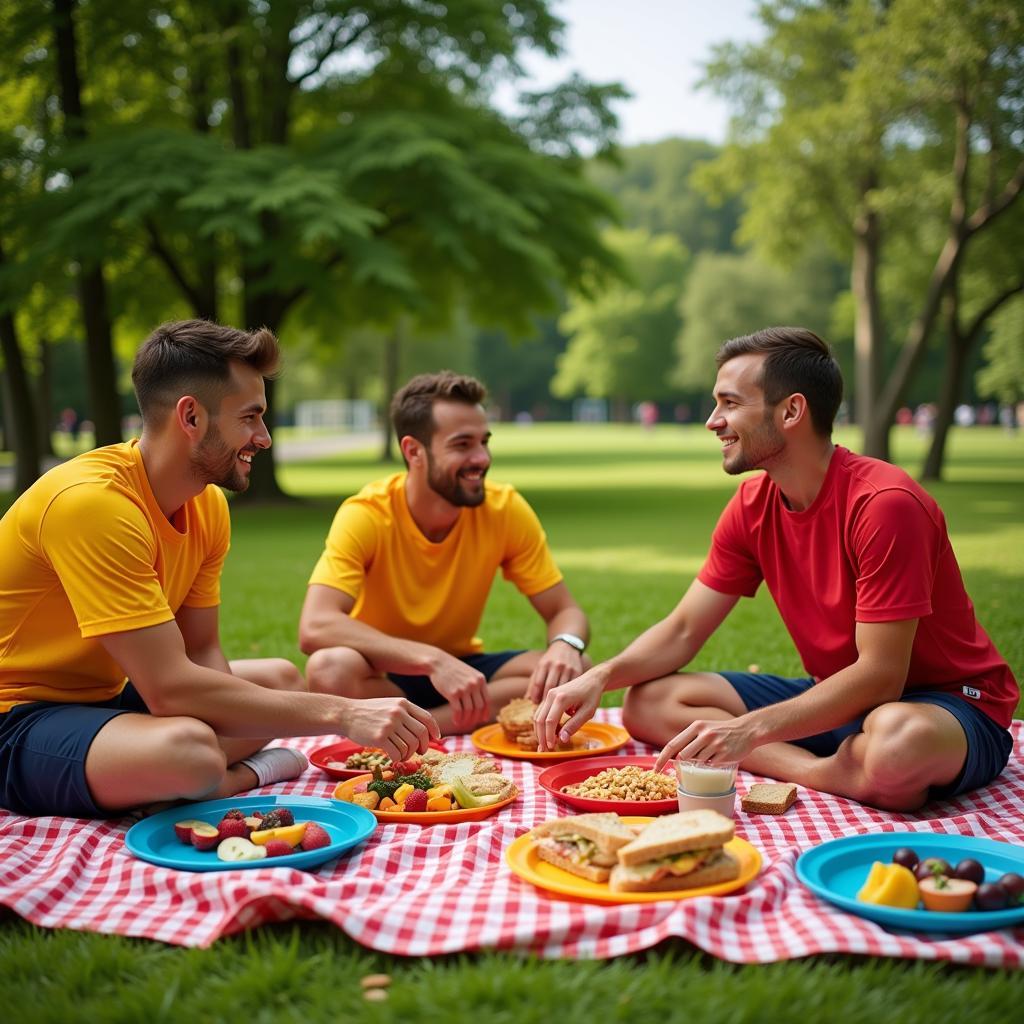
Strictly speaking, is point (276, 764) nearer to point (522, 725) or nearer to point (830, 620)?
point (522, 725)

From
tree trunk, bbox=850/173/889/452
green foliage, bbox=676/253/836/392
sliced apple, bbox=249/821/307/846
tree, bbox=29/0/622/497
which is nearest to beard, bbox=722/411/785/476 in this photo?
sliced apple, bbox=249/821/307/846

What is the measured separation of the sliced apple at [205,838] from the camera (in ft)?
11.9

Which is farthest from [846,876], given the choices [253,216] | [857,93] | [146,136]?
[857,93]

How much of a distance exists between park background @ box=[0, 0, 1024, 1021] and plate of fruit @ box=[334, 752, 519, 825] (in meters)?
0.93

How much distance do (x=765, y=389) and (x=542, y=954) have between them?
91.3 inches

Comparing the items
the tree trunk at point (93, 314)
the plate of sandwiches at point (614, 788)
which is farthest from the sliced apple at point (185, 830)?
the tree trunk at point (93, 314)

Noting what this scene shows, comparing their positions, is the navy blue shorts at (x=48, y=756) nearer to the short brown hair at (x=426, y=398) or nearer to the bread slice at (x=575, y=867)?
the bread slice at (x=575, y=867)

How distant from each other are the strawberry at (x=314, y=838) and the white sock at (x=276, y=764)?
91cm

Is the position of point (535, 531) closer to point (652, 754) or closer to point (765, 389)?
point (652, 754)

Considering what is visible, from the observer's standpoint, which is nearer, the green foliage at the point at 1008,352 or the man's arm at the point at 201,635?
the man's arm at the point at 201,635

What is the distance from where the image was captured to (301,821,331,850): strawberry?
3570 mm

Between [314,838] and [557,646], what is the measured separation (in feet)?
6.13

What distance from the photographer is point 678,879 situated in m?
3.25

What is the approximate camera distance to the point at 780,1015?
8.66ft
